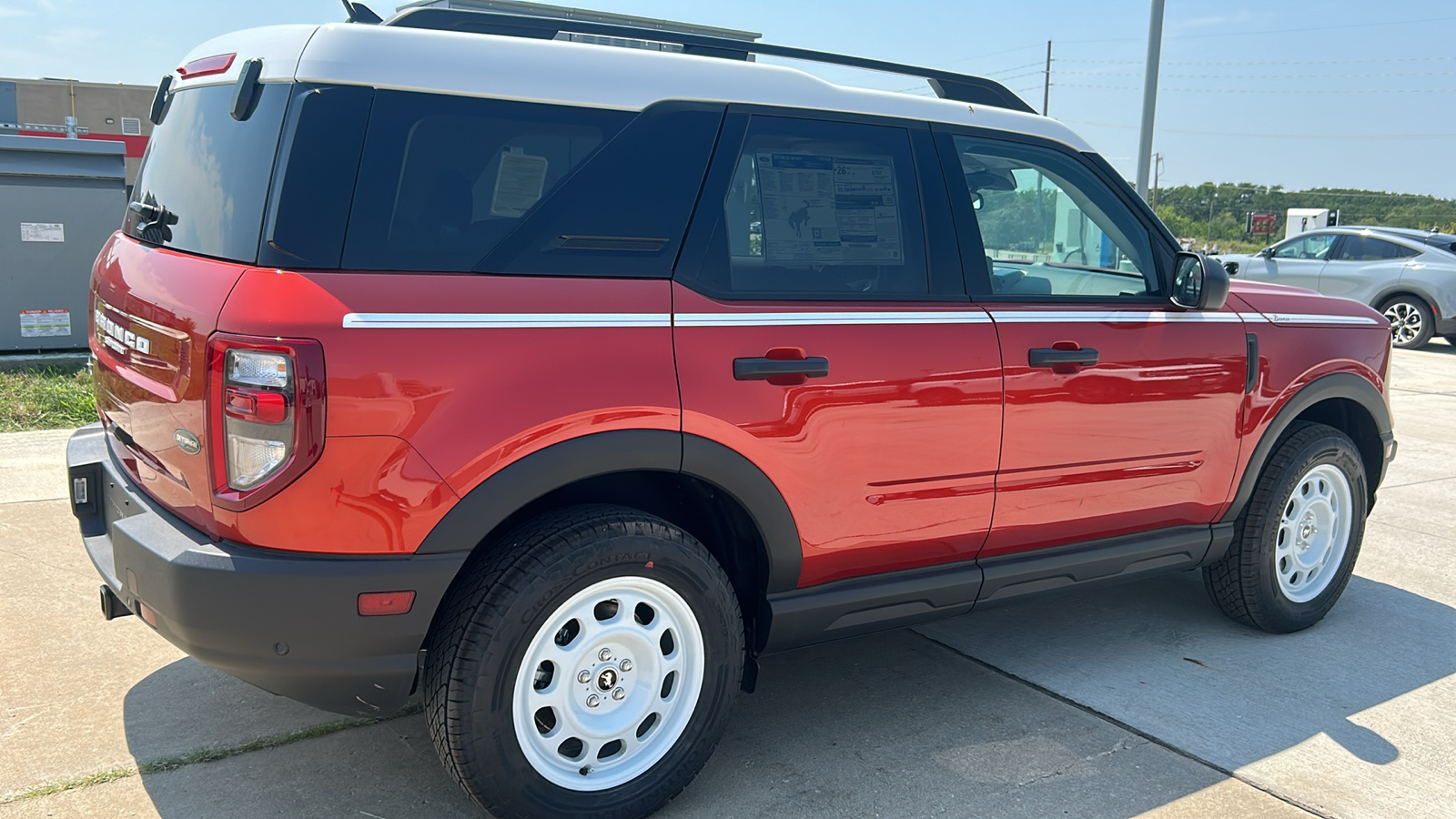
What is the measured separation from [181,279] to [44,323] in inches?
290

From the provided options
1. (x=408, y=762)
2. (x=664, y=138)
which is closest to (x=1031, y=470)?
(x=664, y=138)

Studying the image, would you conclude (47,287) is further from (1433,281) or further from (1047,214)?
(1433,281)

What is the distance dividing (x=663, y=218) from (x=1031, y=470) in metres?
1.45

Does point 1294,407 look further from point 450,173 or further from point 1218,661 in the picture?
point 450,173

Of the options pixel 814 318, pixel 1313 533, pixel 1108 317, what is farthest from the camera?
pixel 1313 533

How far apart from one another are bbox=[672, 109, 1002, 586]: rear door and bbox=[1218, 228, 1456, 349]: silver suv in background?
1287 centimetres

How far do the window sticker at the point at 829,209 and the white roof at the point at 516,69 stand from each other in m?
0.16

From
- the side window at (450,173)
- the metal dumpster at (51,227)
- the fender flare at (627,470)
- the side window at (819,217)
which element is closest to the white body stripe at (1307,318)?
the side window at (819,217)

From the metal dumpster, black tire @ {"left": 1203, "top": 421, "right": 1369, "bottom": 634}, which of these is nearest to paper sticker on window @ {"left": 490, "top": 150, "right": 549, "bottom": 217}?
black tire @ {"left": 1203, "top": 421, "right": 1369, "bottom": 634}

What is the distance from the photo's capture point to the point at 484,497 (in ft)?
8.00

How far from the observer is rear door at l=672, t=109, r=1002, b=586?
2.78 meters

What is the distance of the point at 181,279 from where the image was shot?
8.25 ft

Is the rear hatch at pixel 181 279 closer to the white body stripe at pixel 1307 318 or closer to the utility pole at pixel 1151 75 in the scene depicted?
the white body stripe at pixel 1307 318

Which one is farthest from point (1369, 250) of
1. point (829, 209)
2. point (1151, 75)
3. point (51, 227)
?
point (51, 227)
